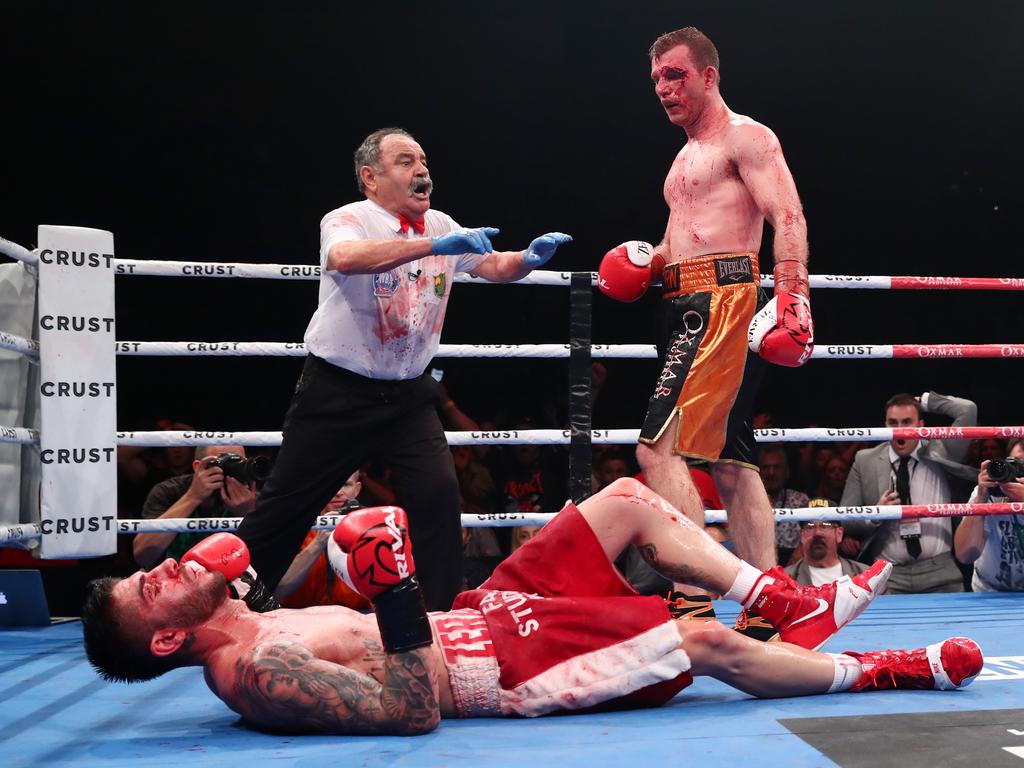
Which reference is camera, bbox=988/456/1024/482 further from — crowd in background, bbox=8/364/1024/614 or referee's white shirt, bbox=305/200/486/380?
referee's white shirt, bbox=305/200/486/380

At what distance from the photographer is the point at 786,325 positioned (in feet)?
7.47

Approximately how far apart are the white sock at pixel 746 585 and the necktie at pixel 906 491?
1.76 metres

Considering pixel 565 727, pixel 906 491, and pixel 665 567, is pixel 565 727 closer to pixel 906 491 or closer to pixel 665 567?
pixel 665 567

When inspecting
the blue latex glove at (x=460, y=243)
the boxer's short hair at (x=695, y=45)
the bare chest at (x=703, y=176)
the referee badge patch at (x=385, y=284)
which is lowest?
the referee badge patch at (x=385, y=284)

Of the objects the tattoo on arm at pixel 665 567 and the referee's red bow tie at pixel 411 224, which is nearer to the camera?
the tattoo on arm at pixel 665 567

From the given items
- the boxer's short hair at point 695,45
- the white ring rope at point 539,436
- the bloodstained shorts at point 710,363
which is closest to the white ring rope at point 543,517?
the white ring rope at point 539,436

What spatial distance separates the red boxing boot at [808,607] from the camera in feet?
6.57

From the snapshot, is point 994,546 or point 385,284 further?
point 994,546

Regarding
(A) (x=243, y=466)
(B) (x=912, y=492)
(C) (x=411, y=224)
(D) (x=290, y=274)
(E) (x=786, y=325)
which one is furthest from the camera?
(B) (x=912, y=492)

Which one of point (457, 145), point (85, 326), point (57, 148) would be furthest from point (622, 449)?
point (57, 148)

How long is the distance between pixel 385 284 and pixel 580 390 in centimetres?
87

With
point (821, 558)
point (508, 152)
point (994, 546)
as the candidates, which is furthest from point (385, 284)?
point (508, 152)

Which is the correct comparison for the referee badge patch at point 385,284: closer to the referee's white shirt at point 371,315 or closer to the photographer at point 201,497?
the referee's white shirt at point 371,315

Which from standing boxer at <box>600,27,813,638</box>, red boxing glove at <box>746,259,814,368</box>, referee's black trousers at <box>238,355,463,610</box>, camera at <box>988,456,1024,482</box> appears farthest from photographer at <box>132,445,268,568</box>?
camera at <box>988,456,1024,482</box>
